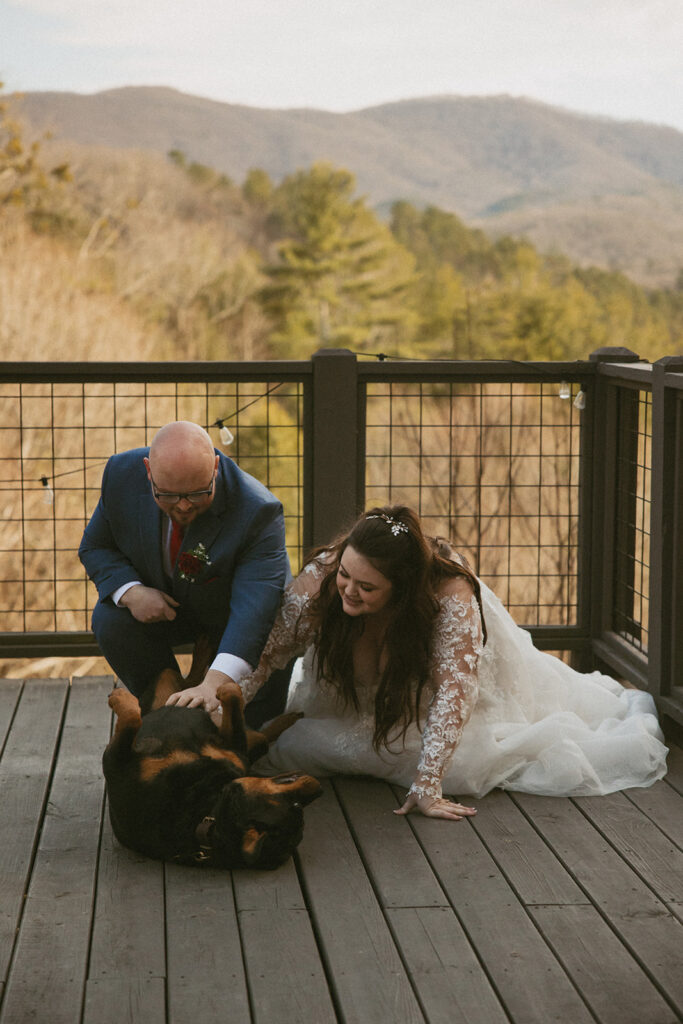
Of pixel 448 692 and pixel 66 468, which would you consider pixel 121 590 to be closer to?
pixel 448 692

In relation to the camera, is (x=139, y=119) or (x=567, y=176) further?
(x=567, y=176)

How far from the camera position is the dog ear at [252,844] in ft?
9.52

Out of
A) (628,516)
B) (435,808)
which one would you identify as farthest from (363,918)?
(628,516)

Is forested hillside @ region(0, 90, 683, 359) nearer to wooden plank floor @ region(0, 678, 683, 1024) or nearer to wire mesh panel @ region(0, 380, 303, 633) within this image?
wire mesh panel @ region(0, 380, 303, 633)

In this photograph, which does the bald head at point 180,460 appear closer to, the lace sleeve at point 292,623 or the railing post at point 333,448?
the lace sleeve at point 292,623

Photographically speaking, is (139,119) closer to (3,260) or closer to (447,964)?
(3,260)

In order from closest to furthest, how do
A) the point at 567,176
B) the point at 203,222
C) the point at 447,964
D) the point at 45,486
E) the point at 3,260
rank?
the point at 447,964
the point at 45,486
the point at 3,260
the point at 203,222
the point at 567,176

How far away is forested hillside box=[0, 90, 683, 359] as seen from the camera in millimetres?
27672

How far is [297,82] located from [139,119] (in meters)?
5.84

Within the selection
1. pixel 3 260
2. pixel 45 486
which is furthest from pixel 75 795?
pixel 3 260

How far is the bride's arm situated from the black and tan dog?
0.44 m

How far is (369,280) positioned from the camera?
36.6 m

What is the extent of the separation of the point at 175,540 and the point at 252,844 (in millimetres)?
1088

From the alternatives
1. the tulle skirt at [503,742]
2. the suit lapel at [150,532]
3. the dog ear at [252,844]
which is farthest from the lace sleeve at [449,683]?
the suit lapel at [150,532]
